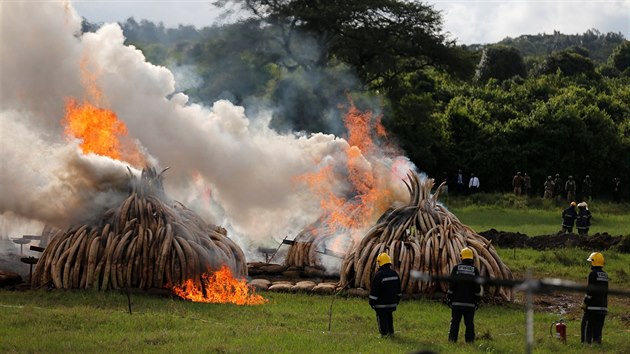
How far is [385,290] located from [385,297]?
0.17 meters

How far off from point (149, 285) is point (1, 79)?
20.3 ft

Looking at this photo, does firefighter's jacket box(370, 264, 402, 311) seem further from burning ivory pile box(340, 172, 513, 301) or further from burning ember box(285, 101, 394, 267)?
burning ember box(285, 101, 394, 267)

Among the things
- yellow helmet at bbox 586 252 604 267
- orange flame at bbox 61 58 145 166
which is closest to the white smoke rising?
orange flame at bbox 61 58 145 166

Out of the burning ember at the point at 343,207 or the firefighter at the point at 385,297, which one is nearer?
the firefighter at the point at 385,297

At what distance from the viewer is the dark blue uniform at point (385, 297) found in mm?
17016

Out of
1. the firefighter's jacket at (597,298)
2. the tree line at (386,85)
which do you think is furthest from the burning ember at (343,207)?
the tree line at (386,85)

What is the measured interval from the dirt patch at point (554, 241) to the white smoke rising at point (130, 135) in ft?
31.6

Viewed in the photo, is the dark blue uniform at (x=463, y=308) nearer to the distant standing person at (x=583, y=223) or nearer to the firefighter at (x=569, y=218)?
the distant standing person at (x=583, y=223)

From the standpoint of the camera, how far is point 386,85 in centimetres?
5406

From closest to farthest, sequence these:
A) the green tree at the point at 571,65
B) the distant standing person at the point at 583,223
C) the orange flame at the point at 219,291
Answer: the orange flame at the point at 219,291 → the distant standing person at the point at 583,223 → the green tree at the point at 571,65

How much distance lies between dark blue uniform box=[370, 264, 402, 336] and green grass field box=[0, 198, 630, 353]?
25cm

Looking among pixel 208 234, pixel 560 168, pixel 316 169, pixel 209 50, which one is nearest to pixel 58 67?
pixel 208 234

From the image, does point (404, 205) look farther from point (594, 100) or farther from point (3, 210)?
point (594, 100)

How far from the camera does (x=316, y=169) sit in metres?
26.8
